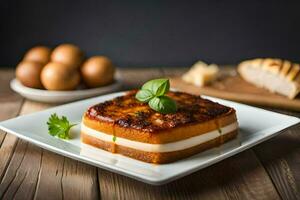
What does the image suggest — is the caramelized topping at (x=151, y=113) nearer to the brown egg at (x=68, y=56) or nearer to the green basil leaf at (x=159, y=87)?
the green basil leaf at (x=159, y=87)

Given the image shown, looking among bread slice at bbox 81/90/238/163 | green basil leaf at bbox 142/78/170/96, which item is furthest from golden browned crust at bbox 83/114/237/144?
green basil leaf at bbox 142/78/170/96

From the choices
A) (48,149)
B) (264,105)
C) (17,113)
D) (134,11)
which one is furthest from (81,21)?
(48,149)

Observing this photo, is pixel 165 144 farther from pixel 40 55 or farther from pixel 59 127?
pixel 40 55

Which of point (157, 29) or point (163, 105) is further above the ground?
point (163, 105)

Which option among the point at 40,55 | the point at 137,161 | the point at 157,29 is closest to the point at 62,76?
the point at 40,55

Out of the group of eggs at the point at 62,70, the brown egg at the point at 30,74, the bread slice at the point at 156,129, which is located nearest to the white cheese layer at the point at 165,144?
the bread slice at the point at 156,129

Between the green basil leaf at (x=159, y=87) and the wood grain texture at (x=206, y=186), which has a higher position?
the green basil leaf at (x=159, y=87)

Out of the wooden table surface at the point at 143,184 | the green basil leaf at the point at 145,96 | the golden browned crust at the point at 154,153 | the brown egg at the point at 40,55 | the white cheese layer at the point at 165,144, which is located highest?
the green basil leaf at the point at 145,96
